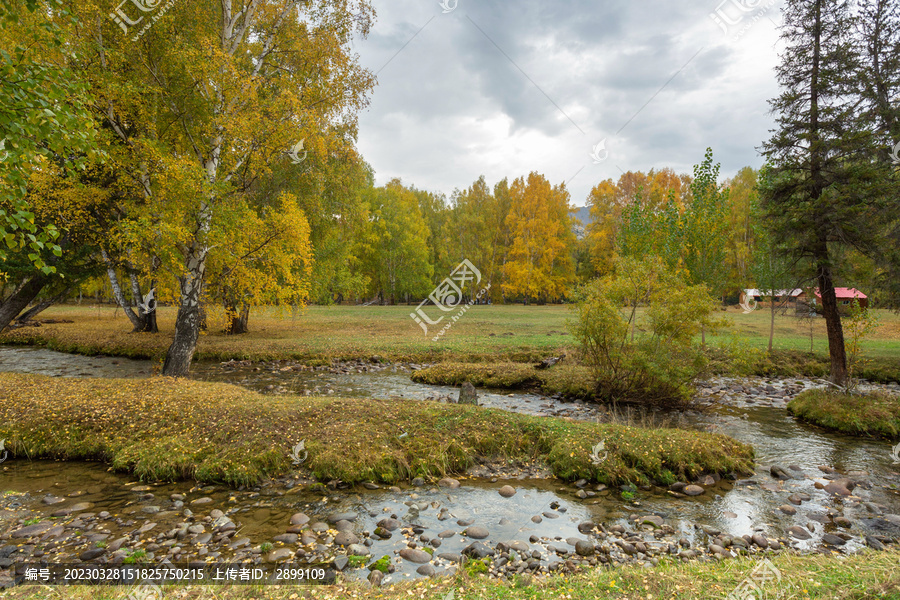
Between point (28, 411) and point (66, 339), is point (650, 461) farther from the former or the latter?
point (66, 339)

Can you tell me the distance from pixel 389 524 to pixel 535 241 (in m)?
52.5

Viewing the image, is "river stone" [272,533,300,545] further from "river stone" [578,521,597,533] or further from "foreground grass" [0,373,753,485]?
"river stone" [578,521,597,533]

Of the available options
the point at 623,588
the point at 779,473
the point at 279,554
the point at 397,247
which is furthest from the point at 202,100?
the point at 397,247

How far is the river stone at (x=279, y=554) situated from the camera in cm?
575

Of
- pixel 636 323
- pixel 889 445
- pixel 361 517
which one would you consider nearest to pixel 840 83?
pixel 636 323

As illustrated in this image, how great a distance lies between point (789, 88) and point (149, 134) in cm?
2268

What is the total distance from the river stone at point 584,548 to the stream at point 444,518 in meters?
0.04

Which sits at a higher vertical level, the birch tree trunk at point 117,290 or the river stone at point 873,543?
the birch tree trunk at point 117,290

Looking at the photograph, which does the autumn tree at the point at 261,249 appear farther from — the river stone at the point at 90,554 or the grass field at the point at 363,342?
the river stone at the point at 90,554

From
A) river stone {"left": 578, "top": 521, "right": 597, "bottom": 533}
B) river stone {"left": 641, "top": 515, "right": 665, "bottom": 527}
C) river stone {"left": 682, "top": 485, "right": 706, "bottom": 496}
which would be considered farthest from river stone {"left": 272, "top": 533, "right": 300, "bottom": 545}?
river stone {"left": 682, "top": 485, "right": 706, "bottom": 496}

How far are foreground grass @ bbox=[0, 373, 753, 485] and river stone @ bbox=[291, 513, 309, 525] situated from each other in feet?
4.79

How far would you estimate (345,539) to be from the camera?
6.27 metres

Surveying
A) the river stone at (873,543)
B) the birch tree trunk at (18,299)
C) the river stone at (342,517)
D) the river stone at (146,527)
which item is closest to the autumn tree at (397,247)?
the birch tree trunk at (18,299)

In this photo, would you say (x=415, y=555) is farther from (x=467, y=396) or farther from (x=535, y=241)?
(x=535, y=241)
